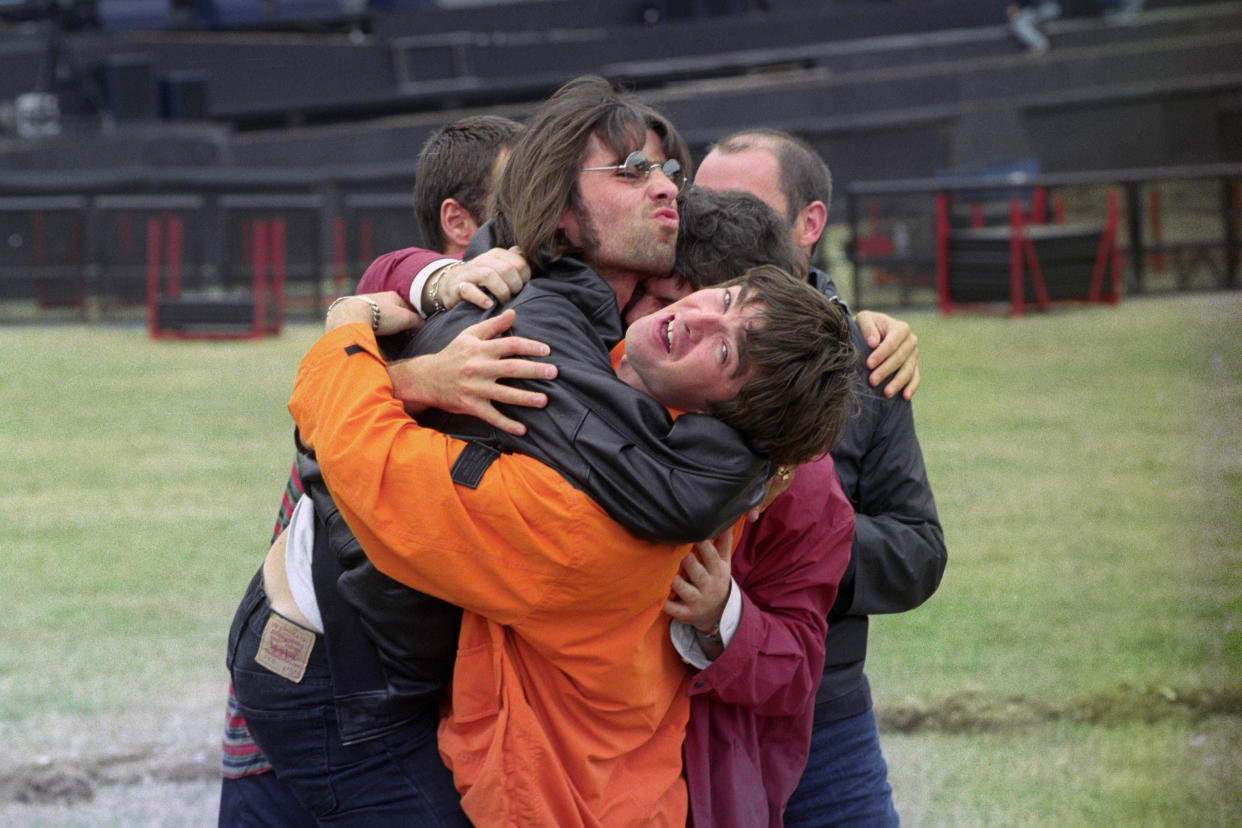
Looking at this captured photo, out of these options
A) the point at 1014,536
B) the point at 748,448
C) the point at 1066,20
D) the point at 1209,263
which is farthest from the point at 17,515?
the point at 1066,20

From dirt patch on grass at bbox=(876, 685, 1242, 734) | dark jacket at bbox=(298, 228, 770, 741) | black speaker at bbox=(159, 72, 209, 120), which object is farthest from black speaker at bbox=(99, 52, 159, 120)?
dark jacket at bbox=(298, 228, 770, 741)

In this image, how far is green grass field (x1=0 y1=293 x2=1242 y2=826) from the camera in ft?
8.78

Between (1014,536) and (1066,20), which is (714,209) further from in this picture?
(1066,20)

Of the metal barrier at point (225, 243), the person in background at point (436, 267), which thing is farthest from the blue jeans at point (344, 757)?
the metal barrier at point (225, 243)

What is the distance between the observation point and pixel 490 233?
6.69 feet

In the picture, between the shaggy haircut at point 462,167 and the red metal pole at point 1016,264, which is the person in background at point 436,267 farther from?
the red metal pole at point 1016,264

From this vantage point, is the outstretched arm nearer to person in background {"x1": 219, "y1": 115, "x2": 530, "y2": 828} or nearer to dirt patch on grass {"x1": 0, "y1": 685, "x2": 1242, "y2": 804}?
person in background {"x1": 219, "y1": 115, "x2": 530, "y2": 828}

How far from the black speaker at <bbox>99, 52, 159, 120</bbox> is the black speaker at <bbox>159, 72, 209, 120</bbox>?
325 millimetres

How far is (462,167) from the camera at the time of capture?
8.29ft

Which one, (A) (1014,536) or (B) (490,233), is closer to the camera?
(B) (490,233)

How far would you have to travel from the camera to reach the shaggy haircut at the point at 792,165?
2516 mm

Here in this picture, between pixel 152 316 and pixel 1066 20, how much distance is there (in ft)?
59.9

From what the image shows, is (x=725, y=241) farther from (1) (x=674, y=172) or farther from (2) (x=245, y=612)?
(2) (x=245, y=612)

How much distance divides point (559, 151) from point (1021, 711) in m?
4.05
